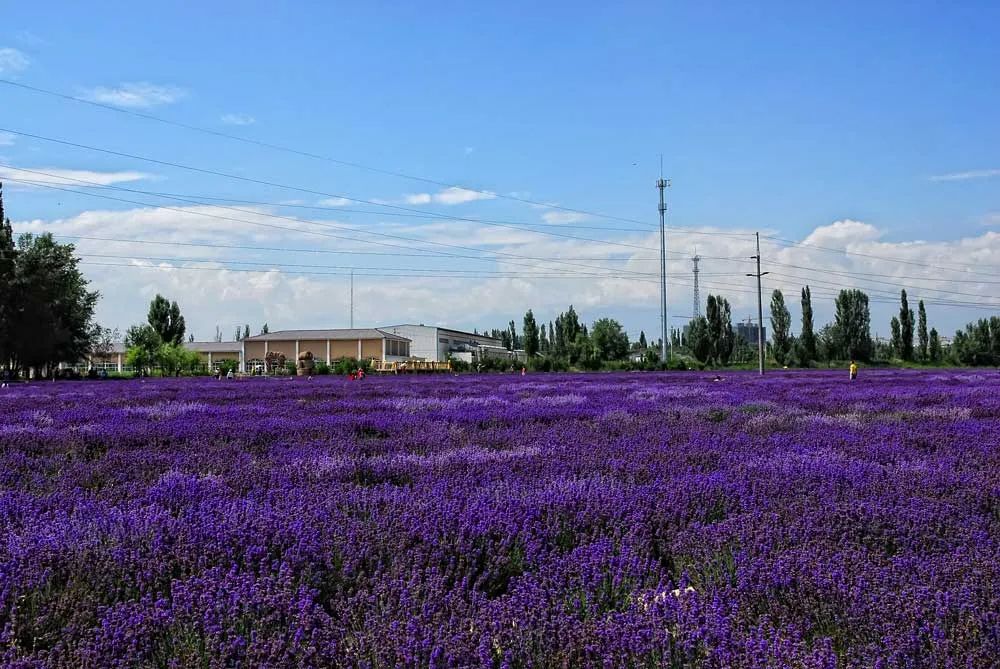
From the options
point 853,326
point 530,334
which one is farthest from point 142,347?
point 853,326

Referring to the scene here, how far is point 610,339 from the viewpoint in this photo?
83375 millimetres

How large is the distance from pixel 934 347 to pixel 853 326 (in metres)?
11.0

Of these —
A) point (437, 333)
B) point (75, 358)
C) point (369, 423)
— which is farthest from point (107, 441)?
point (437, 333)

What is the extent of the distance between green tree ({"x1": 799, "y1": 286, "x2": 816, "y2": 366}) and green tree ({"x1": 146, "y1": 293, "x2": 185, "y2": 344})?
64.5 m

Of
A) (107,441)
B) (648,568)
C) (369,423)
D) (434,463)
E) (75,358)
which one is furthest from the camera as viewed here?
(75,358)

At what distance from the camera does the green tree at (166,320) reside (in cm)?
8594

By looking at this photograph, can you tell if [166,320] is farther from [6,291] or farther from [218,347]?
[6,291]

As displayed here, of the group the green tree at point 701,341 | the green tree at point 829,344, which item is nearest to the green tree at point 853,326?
the green tree at point 829,344

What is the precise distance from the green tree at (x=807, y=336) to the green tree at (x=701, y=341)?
26.9 feet

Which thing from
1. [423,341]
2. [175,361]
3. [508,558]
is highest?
[423,341]

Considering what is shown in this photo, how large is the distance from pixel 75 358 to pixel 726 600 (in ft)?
220

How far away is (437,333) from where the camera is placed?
89188mm

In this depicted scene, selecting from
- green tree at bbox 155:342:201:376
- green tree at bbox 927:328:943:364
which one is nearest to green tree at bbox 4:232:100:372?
green tree at bbox 155:342:201:376

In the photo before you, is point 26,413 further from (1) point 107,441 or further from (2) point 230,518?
(2) point 230,518
